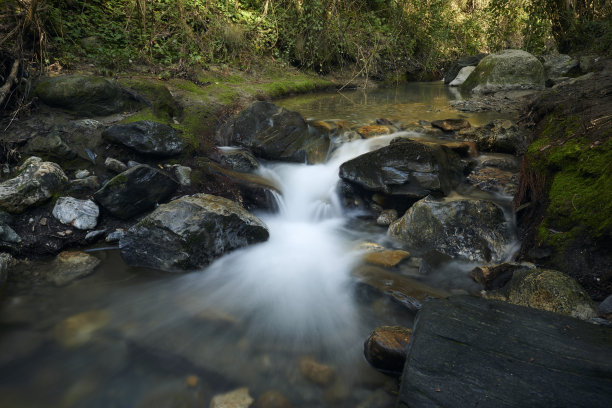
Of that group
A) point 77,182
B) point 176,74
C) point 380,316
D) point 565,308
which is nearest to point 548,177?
point 565,308

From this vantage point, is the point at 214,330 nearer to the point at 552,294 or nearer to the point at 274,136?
the point at 552,294

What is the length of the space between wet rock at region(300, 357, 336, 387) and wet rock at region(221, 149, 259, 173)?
3.36 metres

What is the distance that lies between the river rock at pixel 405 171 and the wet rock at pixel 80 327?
3.42 metres

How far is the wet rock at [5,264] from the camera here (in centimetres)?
322

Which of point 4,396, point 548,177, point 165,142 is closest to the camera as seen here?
point 4,396

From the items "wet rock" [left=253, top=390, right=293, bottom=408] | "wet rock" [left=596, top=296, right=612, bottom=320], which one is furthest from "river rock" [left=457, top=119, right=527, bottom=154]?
"wet rock" [left=253, top=390, right=293, bottom=408]

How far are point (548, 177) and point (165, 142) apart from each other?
182 inches

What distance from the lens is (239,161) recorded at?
5.41m

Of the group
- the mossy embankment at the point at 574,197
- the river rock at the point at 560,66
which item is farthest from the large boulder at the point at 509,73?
the mossy embankment at the point at 574,197

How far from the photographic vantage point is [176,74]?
7824 mm

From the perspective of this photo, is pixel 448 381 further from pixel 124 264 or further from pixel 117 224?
pixel 117 224

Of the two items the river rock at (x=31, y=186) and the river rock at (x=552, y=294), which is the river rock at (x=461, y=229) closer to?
the river rock at (x=552, y=294)

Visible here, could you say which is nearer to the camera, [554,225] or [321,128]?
[554,225]

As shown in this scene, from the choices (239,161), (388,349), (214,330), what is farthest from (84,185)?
(388,349)
